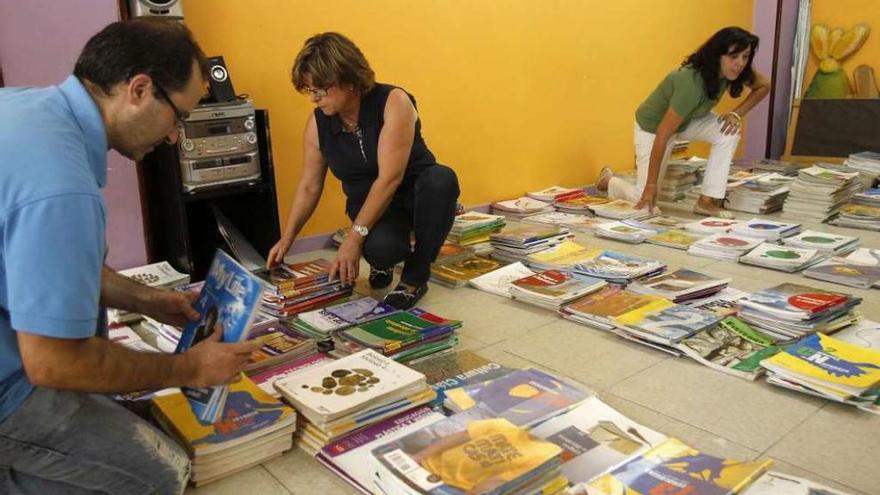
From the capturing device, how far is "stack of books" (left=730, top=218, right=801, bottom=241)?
10.9ft

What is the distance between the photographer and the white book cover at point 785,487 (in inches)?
52.1

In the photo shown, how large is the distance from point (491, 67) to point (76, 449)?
3.37 m

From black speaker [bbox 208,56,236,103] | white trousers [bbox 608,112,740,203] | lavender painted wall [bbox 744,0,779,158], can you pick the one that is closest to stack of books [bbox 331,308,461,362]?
black speaker [bbox 208,56,236,103]

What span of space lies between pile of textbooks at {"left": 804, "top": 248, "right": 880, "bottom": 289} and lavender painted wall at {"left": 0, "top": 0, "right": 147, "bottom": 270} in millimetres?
2892

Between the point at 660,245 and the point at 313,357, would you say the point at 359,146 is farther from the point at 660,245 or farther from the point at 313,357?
the point at 660,245

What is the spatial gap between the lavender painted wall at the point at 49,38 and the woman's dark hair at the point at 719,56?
9.92 ft

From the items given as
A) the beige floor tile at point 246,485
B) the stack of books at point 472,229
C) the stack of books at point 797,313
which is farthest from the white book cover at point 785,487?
the stack of books at point 472,229

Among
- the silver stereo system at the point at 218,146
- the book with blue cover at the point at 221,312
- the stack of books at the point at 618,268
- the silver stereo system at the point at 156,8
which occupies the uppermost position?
the silver stereo system at the point at 156,8

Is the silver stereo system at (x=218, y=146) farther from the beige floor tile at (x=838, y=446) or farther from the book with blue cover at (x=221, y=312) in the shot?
the beige floor tile at (x=838, y=446)

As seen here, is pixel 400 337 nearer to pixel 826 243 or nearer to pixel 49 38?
pixel 49 38

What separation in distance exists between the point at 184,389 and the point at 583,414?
0.93 m

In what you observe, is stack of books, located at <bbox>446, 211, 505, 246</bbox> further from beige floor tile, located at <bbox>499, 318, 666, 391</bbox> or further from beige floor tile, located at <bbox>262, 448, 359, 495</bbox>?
beige floor tile, located at <bbox>262, 448, 359, 495</bbox>

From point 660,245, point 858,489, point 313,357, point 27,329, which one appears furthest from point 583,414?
point 660,245

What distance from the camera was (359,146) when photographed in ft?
8.34
